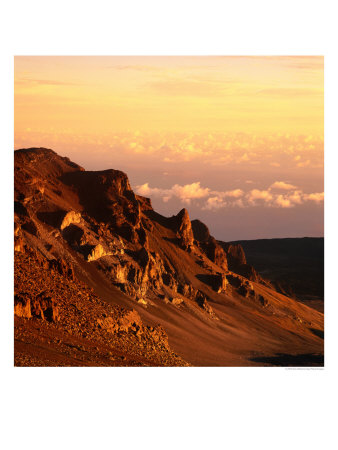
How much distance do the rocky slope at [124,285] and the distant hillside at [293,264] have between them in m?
25.2

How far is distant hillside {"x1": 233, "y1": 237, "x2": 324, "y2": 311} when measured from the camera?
95250 millimetres

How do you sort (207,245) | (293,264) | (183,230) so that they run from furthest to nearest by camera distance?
1. (293,264)
2. (207,245)
3. (183,230)

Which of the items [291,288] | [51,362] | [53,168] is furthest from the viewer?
[291,288]

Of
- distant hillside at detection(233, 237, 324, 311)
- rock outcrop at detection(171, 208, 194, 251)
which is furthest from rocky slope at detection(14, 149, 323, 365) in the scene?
distant hillside at detection(233, 237, 324, 311)

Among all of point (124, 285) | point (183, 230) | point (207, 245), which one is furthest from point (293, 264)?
point (124, 285)

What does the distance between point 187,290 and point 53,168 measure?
12837 millimetres

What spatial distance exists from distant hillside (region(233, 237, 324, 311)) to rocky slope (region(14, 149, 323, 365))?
25.2 m

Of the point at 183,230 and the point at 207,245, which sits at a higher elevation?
the point at 183,230

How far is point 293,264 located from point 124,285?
246 ft

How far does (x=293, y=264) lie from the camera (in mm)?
117250

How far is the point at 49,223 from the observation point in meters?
45.8

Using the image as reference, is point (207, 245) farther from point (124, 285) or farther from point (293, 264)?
point (293, 264)
